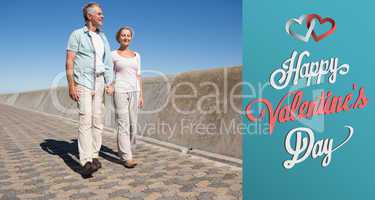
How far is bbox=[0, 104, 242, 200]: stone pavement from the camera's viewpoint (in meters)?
3.19

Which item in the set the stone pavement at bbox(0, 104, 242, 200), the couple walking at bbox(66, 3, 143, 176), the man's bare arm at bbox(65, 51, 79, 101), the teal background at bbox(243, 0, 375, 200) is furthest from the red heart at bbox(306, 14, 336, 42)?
the man's bare arm at bbox(65, 51, 79, 101)

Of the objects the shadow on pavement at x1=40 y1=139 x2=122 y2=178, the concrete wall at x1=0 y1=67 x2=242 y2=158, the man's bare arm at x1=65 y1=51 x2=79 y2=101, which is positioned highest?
the man's bare arm at x1=65 y1=51 x2=79 y2=101

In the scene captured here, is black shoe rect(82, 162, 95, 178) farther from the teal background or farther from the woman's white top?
the teal background

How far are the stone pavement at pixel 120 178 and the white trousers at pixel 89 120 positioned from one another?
29 centimetres

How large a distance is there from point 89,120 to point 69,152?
1910 mm

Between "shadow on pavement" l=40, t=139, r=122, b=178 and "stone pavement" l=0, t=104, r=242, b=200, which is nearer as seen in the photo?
"stone pavement" l=0, t=104, r=242, b=200

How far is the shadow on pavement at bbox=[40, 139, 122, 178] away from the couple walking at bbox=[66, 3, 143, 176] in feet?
1.37

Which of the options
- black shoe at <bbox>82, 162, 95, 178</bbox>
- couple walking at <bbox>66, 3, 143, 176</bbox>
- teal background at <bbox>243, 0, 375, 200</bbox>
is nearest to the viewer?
teal background at <bbox>243, 0, 375, 200</bbox>

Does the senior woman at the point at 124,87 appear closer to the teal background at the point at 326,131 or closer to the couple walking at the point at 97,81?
the couple walking at the point at 97,81

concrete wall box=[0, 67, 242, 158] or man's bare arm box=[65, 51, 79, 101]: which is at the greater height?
man's bare arm box=[65, 51, 79, 101]

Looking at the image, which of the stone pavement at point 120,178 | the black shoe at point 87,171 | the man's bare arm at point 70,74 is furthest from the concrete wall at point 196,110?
the man's bare arm at point 70,74

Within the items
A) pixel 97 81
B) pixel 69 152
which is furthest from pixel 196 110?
pixel 69 152

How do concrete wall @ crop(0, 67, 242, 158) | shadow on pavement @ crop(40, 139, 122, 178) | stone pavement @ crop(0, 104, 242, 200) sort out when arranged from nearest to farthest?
stone pavement @ crop(0, 104, 242, 200)
shadow on pavement @ crop(40, 139, 122, 178)
concrete wall @ crop(0, 67, 242, 158)

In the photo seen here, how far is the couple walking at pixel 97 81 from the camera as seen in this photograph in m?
3.93
